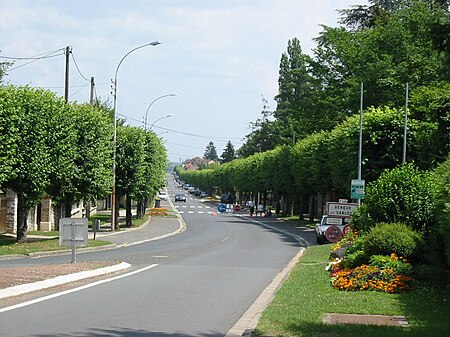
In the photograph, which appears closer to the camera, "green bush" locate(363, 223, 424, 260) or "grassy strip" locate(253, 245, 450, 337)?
"grassy strip" locate(253, 245, 450, 337)

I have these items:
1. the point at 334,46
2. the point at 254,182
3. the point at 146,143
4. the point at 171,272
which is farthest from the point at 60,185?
the point at 254,182

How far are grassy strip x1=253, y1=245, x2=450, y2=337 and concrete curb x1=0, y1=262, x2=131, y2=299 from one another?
5.31 m

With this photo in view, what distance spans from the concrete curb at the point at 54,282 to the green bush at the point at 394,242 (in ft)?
24.5

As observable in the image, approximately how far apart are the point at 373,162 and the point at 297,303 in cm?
2705

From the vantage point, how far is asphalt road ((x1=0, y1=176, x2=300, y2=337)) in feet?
39.3

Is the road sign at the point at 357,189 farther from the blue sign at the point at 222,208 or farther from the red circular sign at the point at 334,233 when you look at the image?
the blue sign at the point at 222,208

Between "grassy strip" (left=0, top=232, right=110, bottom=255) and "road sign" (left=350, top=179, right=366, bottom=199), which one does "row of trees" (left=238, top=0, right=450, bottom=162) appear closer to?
"road sign" (left=350, top=179, right=366, bottom=199)

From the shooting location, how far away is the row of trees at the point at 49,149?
32.6 meters

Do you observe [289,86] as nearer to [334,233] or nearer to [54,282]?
[334,233]

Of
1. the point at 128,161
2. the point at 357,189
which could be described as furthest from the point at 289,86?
the point at 357,189

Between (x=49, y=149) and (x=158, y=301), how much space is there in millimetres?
20793

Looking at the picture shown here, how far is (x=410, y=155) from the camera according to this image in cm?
3966

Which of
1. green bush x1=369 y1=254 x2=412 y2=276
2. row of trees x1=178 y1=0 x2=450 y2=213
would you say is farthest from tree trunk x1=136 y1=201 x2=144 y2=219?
green bush x1=369 y1=254 x2=412 y2=276

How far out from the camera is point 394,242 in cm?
1880
